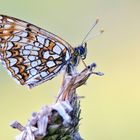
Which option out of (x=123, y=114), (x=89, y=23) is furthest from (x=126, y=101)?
(x=89, y=23)

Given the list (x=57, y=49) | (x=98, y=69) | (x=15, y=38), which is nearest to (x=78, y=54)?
(x=57, y=49)

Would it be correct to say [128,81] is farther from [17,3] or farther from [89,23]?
[17,3]

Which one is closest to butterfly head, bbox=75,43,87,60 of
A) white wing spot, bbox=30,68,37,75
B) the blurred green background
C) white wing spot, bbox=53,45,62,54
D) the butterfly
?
the butterfly

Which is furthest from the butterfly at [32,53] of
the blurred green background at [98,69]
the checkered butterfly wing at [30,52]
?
the blurred green background at [98,69]

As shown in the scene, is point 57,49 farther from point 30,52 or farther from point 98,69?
point 98,69

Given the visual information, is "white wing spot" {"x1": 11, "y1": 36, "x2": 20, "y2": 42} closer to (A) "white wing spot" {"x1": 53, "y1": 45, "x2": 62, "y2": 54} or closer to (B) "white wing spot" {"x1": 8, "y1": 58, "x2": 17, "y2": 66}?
(B) "white wing spot" {"x1": 8, "y1": 58, "x2": 17, "y2": 66}

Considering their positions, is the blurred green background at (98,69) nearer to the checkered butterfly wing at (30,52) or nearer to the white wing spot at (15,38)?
the checkered butterfly wing at (30,52)

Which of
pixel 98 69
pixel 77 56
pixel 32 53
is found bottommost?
pixel 77 56
